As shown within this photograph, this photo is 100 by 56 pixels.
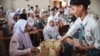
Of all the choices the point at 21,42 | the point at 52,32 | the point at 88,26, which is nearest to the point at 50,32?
the point at 52,32

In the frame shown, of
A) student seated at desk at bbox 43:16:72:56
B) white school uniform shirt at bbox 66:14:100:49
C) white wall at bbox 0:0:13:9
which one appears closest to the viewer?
white school uniform shirt at bbox 66:14:100:49

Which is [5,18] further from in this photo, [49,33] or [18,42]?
[49,33]

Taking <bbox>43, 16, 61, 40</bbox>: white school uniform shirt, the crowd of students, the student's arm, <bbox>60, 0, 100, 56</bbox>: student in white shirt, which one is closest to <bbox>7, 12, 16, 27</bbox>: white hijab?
the crowd of students

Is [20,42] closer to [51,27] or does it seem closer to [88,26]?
[51,27]

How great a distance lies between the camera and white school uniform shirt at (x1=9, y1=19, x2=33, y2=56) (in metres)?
1.67

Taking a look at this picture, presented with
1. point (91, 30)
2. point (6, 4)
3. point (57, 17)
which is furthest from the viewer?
point (57, 17)

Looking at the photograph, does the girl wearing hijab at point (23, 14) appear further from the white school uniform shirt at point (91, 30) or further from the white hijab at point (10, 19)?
the white school uniform shirt at point (91, 30)

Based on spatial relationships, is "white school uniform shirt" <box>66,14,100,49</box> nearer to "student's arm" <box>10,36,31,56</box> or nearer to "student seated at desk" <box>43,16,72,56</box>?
"student seated at desk" <box>43,16,72,56</box>

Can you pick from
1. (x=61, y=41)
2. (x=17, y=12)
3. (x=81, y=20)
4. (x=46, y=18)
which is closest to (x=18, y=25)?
(x=17, y=12)

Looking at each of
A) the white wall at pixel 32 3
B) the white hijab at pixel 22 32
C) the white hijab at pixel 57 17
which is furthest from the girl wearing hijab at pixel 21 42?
the white hijab at pixel 57 17

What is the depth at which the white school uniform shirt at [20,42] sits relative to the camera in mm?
1668

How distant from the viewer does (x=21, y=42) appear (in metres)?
1.72

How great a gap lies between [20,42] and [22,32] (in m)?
0.08

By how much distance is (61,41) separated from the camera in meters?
1.72
